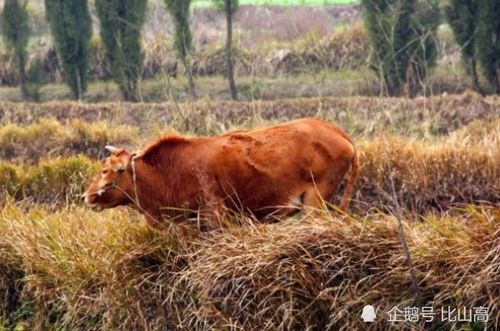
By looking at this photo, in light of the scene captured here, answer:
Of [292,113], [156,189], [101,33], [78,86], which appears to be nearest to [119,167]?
[156,189]

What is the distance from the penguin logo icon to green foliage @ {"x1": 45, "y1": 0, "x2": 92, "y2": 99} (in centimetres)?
2236

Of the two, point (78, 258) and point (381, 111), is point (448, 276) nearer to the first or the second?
point (78, 258)

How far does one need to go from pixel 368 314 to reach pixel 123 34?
22012 mm

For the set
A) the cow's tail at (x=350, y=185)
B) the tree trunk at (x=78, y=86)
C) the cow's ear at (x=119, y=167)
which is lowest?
the tree trunk at (x=78, y=86)

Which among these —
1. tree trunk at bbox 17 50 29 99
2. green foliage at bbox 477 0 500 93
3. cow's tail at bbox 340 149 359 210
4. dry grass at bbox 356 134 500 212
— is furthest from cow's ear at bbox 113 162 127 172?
tree trunk at bbox 17 50 29 99

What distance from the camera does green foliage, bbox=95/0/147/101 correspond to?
2841 centimetres

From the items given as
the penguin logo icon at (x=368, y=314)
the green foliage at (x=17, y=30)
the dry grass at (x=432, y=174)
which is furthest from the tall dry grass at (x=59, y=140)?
the green foliage at (x=17, y=30)

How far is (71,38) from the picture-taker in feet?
96.5

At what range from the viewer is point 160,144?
9.70m

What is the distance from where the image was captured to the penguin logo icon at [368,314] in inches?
313

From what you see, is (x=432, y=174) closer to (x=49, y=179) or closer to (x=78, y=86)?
(x=49, y=179)

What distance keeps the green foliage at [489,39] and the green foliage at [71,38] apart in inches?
453

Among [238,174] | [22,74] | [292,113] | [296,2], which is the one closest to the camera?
[238,174]

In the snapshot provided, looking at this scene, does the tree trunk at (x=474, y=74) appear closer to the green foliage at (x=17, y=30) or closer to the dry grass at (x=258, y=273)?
the green foliage at (x=17, y=30)
